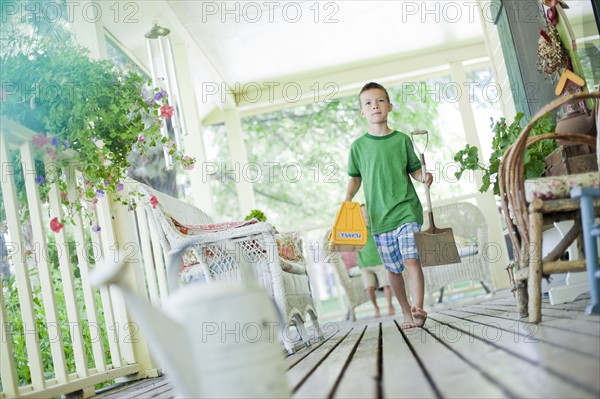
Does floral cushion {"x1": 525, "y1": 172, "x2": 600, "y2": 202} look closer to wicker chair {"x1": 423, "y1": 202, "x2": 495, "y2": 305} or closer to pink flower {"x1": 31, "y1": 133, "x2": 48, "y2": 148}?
pink flower {"x1": 31, "y1": 133, "x2": 48, "y2": 148}

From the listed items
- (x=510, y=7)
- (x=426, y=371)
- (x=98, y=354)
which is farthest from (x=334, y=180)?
(x=426, y=371)

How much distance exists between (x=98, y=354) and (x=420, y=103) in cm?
784

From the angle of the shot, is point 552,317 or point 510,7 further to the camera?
point 510,7

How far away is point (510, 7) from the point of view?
188 inches

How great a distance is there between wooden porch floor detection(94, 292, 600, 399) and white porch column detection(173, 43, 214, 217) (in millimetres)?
3543

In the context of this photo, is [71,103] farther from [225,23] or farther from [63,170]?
[225,23]

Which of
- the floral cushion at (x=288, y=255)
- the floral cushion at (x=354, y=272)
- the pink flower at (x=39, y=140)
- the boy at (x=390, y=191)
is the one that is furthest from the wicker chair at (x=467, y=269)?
the pink flower at (x=39, y=140)

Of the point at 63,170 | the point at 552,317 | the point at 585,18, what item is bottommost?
the point at 552,317

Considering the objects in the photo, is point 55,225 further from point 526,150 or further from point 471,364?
point 526,150

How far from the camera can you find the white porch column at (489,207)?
25.6 feet

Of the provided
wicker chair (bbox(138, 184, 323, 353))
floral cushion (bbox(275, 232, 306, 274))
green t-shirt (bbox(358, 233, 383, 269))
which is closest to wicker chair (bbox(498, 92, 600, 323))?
wicker chair (bbox(138, 184, 323, 353))

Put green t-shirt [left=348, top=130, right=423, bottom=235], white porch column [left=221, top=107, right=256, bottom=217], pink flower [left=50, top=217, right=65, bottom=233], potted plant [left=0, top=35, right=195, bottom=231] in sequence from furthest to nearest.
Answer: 1. white porch column [left=221, top=107, right=256, bottom=217]
2. green t-shirt [left=348, top=130, right=423, bottom=235]
3. potted plant [left=0, top=35, right=195, bottom=231]
4. pink flower [left=50, top=217, right=65, bottom=233]

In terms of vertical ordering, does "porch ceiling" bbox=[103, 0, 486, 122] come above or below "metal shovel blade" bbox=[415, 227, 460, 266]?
above

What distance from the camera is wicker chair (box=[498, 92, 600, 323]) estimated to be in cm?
226
